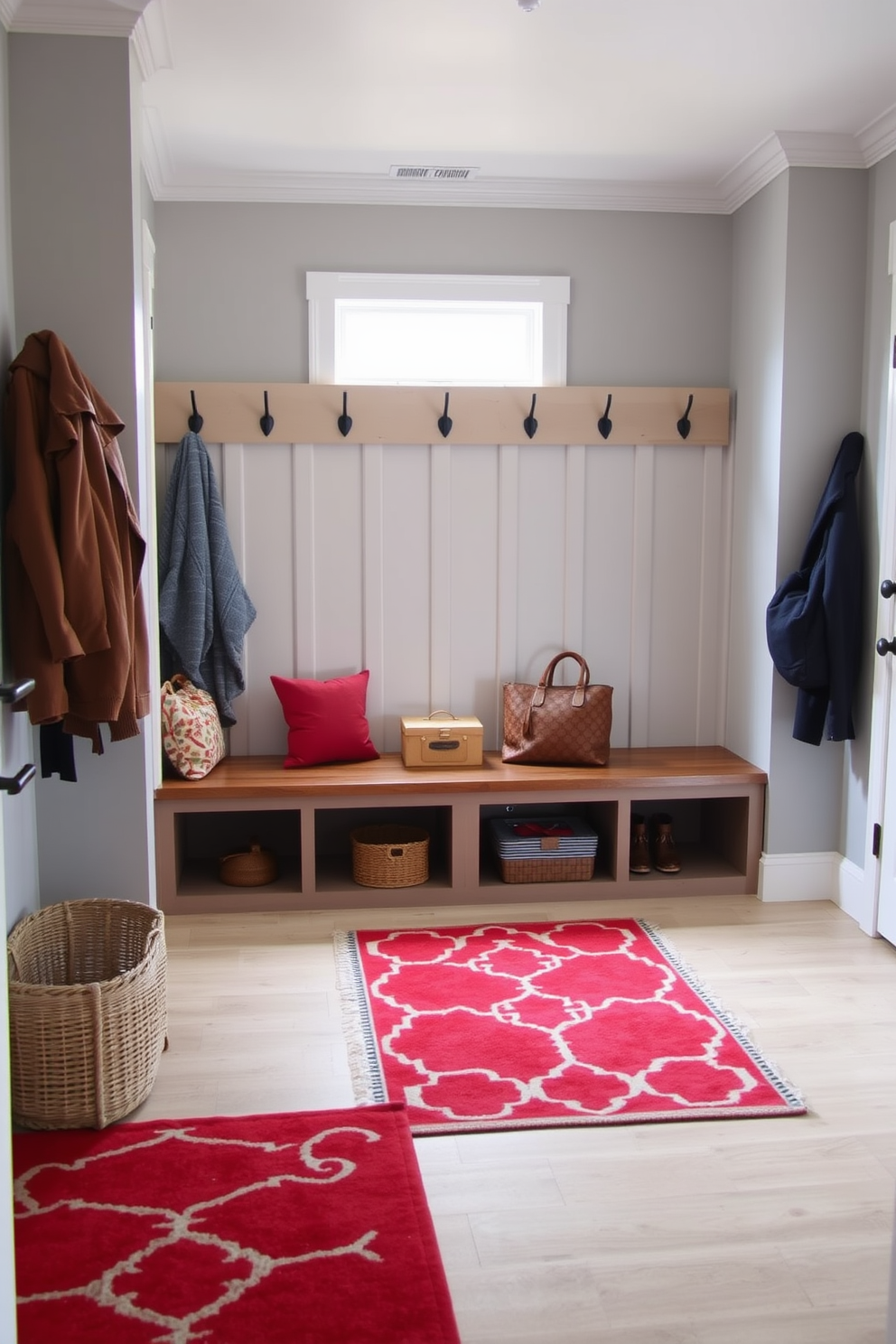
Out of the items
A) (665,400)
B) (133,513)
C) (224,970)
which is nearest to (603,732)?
(665,400)

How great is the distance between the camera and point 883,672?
3.51 m

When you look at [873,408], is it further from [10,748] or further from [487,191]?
[10,748]

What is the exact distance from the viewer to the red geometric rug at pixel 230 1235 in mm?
1808

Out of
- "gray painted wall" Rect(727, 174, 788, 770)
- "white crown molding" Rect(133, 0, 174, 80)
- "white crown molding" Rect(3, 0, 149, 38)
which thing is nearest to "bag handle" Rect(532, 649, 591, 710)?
"gray painted wall" Rect(727, 174, 788, 770)

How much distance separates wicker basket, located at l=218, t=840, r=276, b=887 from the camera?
3.85 m

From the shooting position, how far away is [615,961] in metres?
3.32

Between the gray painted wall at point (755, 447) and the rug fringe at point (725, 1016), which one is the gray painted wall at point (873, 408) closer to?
the gray painted wall at point (755, 447)

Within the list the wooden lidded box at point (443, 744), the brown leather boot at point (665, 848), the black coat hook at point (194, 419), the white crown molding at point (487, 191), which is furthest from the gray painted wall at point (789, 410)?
the black coat hook at point (194, 419)

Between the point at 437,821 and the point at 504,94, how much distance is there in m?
2.43

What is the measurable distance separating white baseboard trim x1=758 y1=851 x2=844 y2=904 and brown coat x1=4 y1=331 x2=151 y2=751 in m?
2.31

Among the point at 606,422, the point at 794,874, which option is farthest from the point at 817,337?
the point at 794,874

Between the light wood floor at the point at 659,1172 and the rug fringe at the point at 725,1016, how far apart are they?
3cm

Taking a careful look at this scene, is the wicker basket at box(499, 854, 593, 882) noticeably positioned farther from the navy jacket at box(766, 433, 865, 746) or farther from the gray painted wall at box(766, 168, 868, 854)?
the gray painted wall at box(766, 168, 868, 854)

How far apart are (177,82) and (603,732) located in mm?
2391
